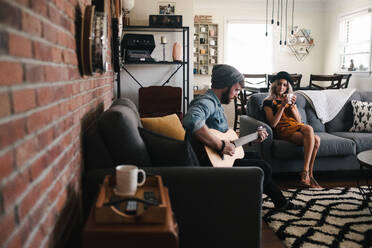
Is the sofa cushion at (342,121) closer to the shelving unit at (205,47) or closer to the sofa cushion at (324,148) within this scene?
the sofa cushion at (324,148)

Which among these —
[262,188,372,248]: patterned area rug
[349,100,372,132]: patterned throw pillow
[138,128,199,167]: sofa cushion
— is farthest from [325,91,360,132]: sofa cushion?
[138,128,199,167]: sofa cushion

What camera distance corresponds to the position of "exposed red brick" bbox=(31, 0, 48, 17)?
895 mm

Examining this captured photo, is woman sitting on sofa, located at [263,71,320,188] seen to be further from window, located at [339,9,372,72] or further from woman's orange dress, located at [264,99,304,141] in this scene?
window, located at [339,9,372,72]

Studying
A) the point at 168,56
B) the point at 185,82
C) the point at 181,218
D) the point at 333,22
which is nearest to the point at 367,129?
the point at 185,82

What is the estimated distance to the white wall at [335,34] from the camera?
6293 mm

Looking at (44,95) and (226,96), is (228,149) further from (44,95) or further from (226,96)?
(44,95)

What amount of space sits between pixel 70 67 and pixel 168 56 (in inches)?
138

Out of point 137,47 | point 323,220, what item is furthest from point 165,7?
point 323,220

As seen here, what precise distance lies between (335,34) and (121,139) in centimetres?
684

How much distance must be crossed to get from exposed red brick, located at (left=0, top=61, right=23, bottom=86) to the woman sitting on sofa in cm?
Result: 289

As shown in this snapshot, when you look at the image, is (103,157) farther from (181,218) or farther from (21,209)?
(21,209)

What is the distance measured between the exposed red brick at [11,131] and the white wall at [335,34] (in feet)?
21.2

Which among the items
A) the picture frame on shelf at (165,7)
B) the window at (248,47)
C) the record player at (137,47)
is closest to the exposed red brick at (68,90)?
the record player at (137,47)

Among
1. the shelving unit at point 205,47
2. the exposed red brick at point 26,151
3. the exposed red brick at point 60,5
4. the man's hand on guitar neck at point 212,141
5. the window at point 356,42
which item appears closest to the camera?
the exposed red brick at point 26,151
